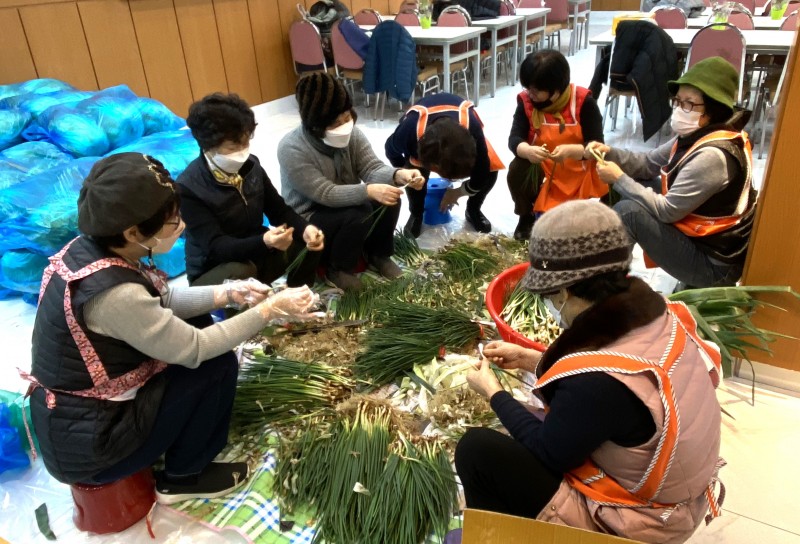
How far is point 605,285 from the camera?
1.13m

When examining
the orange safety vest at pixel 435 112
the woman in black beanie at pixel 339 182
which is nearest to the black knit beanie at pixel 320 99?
the woman in black beanie at pixel 339 182

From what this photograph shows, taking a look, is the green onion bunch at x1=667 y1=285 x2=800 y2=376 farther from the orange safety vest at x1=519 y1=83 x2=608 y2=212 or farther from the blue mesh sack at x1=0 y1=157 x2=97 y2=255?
the blue mesh sack at x1=0 y1=157 x2=97 y2=255

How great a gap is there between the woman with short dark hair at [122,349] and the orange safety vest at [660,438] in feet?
2.85

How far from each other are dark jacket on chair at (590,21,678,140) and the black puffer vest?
151 inches

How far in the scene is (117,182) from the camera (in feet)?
4.44

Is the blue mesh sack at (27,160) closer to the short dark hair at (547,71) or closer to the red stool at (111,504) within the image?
the red stool at (111,504)

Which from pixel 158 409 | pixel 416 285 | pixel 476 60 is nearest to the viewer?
pixel 158 409

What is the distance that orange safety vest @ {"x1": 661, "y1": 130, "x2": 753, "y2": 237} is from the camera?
2031 millimetres

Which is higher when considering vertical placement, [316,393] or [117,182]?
[117,182]

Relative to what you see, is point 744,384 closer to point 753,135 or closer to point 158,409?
point 158,409

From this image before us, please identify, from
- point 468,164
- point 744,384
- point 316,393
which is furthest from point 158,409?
point 744,384

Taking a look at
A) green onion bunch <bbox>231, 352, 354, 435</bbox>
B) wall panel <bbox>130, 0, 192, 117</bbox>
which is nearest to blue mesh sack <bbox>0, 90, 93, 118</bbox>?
wall panel <bbox>130, 0, 192, 117</bbox>

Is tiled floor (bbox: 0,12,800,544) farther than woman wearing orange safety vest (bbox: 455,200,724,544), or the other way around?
tiled floor (bbox: 0,12,800,544)

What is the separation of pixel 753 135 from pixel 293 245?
3.96 meters
